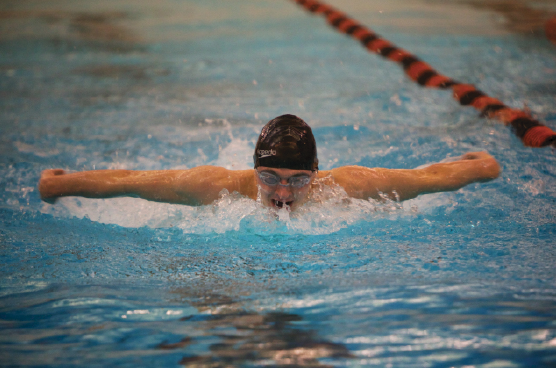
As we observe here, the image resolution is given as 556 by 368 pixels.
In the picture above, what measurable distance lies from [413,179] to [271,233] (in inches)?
34.1

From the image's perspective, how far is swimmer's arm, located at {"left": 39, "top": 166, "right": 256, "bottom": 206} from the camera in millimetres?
2670

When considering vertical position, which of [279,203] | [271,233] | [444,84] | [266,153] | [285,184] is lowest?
[271,233]

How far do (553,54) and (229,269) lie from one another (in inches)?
244

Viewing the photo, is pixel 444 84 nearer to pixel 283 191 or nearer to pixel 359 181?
pixel 359 181

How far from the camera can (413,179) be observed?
2.77 meters

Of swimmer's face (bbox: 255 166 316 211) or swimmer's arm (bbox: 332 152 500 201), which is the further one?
swimmer's arm (bbox: 332 152 500 201)

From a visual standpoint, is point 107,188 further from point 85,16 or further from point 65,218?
point 85,16

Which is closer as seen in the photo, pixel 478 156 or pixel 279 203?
pixel 279 203

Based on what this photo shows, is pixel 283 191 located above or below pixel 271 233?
above

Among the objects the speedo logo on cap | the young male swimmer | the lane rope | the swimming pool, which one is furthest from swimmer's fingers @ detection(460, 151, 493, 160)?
the speedo logo on cap

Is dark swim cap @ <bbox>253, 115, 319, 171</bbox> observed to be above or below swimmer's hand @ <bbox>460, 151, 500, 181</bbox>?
above

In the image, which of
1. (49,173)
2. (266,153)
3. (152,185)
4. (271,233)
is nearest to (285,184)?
(266,153)

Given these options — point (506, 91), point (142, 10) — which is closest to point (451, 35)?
point (506, 91)

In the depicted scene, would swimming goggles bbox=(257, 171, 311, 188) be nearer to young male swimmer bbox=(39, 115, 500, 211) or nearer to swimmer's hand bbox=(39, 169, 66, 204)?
young male swimmer bbox=(39, 115, 500, 211)
